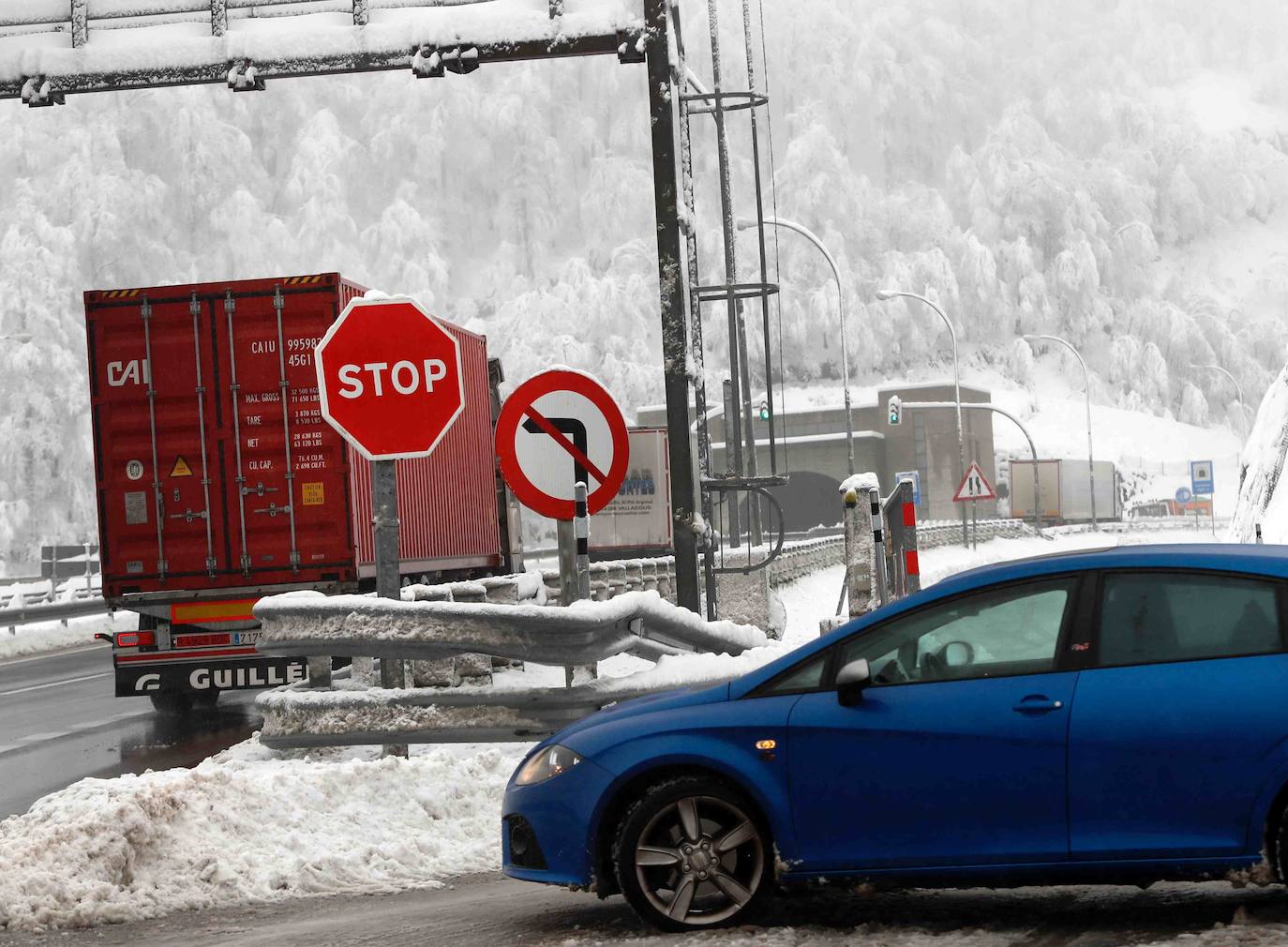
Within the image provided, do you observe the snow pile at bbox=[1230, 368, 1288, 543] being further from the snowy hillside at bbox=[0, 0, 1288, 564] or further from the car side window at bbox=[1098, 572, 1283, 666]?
the snowy hillside at bbox=[0, 0, 1288, 564]

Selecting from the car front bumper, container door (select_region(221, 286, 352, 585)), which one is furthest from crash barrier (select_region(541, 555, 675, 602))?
the car front bumper

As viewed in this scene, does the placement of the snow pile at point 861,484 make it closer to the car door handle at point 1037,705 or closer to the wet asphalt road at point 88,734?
the wet asphalt road at point 88,734

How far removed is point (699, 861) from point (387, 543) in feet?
12.2

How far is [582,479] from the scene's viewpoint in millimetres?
9531

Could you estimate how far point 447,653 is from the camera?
893cm

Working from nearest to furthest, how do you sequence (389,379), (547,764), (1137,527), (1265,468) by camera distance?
1. (547,764)
2. (389,379)
3. (1265,468)
4. (1137,527)

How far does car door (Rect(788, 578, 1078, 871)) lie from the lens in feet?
18.9

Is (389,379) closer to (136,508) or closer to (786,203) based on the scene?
(136,508)

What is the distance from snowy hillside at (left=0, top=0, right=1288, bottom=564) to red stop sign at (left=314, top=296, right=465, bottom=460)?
75.6 meters

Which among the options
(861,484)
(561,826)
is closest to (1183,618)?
(561,826)

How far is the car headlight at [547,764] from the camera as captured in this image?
6.25 m

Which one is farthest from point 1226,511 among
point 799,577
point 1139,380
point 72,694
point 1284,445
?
point 72,694

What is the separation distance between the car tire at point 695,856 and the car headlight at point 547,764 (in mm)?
309

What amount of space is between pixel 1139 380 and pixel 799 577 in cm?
9184
